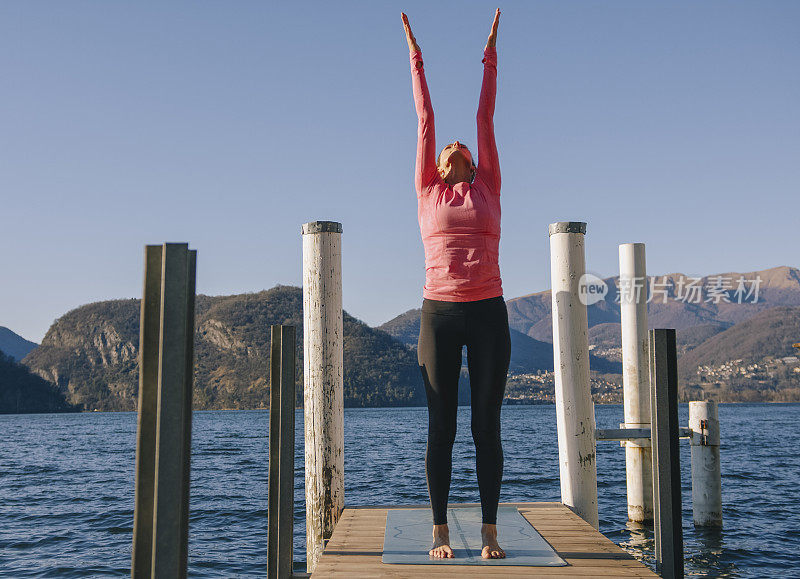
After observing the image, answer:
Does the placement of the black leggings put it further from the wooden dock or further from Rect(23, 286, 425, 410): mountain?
Rect(23, 286, 425, 410): mountain

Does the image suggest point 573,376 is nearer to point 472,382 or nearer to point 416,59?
point 472,382

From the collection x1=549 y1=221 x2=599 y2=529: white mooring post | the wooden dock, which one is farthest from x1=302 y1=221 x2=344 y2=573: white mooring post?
x1=549 y1=221 x2=599 y2=529: white mooring post

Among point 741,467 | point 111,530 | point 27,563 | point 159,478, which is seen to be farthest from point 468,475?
point 159,478

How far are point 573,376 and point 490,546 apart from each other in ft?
7.33

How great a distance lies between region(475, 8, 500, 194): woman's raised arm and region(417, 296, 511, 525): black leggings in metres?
0.79

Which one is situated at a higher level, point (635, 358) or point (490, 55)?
point (490, 55)

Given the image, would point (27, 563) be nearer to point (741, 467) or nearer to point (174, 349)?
point (174, 349)

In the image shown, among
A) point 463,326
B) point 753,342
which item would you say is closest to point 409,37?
point 463,326

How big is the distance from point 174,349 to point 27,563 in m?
14.7

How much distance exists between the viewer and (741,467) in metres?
33.1

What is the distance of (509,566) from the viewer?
149 inches

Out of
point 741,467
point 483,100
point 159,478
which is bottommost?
point 741,467

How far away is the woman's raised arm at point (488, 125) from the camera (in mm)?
4234

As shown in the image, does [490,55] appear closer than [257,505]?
Yes
